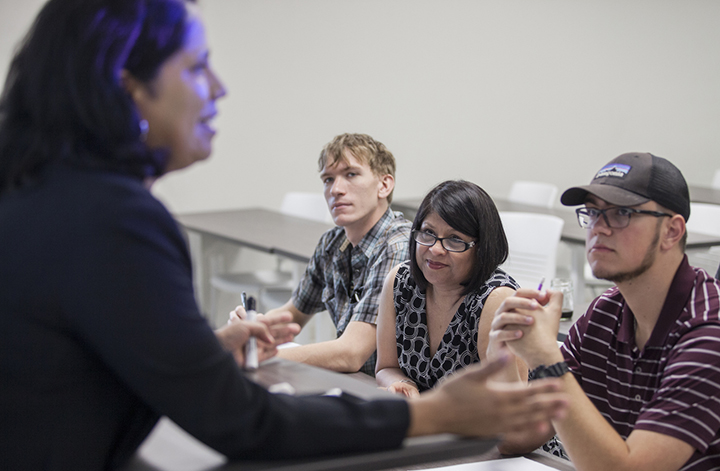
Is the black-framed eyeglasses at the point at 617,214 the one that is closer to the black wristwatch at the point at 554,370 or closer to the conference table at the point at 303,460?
the black wristwatch at the point at 554,370

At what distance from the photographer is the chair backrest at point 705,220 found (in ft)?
13.1

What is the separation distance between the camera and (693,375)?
1136 millimetres

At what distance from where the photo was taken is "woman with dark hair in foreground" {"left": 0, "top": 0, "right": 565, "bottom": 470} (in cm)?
70

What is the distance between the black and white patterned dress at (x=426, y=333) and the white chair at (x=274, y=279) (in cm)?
165

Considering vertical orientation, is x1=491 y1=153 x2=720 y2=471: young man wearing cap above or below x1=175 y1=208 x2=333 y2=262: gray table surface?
above

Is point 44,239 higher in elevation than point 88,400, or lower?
higher

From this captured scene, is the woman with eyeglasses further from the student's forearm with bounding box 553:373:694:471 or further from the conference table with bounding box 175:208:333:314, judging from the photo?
the conference table with bounding box 175:208:333:314

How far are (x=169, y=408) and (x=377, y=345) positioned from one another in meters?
1.21

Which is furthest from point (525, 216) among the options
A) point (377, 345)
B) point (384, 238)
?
point (377, 345)

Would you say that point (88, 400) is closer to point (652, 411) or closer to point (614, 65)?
point (652, 411)

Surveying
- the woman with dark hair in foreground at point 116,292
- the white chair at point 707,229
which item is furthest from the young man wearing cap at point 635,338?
the white chair at point 707,229

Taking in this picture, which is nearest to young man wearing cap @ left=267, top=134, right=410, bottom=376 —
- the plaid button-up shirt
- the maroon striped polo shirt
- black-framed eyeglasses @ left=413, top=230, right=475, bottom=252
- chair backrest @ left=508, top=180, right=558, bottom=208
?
the plaid button-up shirt

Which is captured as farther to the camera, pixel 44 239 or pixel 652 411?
pixel 652 411

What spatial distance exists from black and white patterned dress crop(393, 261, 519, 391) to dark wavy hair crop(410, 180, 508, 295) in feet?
0.14
